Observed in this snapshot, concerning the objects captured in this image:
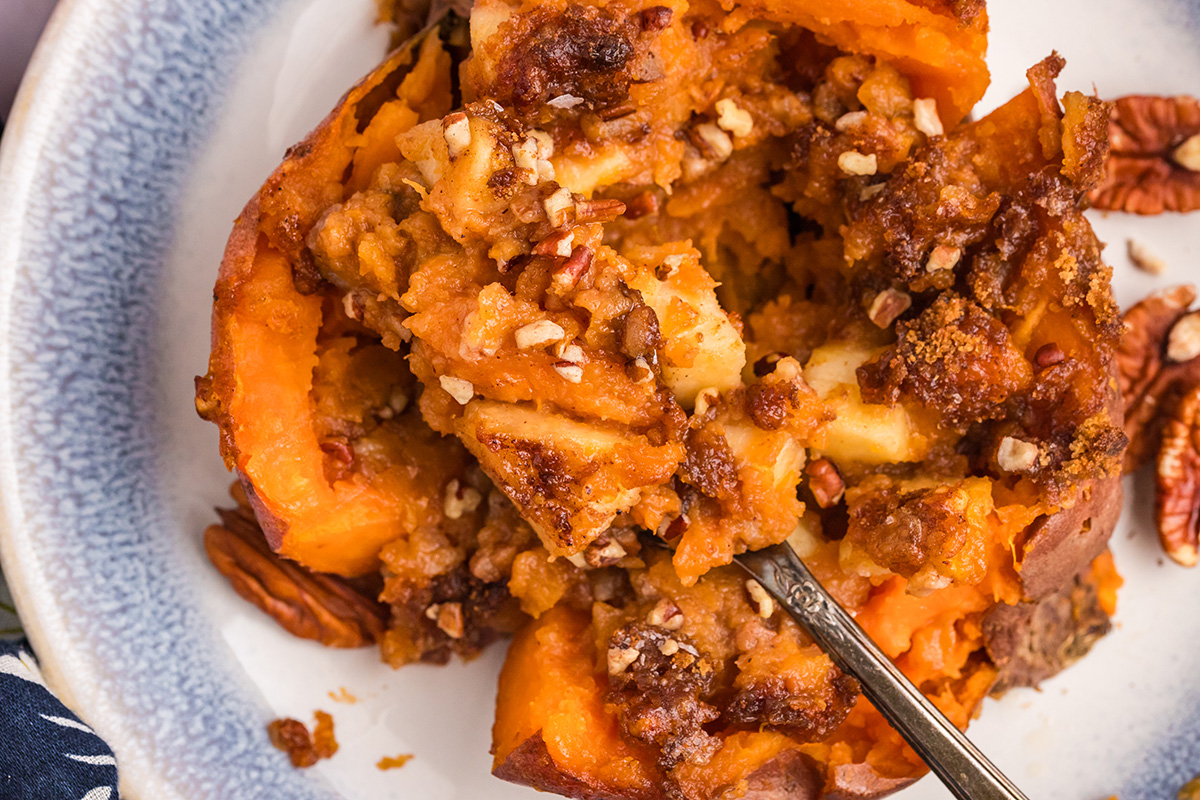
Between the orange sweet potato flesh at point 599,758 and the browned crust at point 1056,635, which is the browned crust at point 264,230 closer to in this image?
the orange sweet potato flesh at point 599,758

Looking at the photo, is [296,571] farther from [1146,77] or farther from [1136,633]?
[1146,77]

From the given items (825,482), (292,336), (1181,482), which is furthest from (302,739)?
(1181,482)

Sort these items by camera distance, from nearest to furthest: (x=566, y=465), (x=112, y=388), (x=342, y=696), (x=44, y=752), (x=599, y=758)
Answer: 1. (x=566, y=465)
2. (x=599, y=758)
3. (x=44, y=752)
4. (x=112, y=388)
5. (x=342, y=696)

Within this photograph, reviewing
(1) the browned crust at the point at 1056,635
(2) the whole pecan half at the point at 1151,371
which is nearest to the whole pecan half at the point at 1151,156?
(2) the whole pecan half at the point at 1151,371

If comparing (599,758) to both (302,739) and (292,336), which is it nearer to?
(302,739)

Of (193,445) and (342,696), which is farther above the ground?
(193,445)

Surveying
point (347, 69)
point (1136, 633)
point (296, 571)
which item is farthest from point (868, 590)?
point (347, 69)

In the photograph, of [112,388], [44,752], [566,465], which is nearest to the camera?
[566,465]
